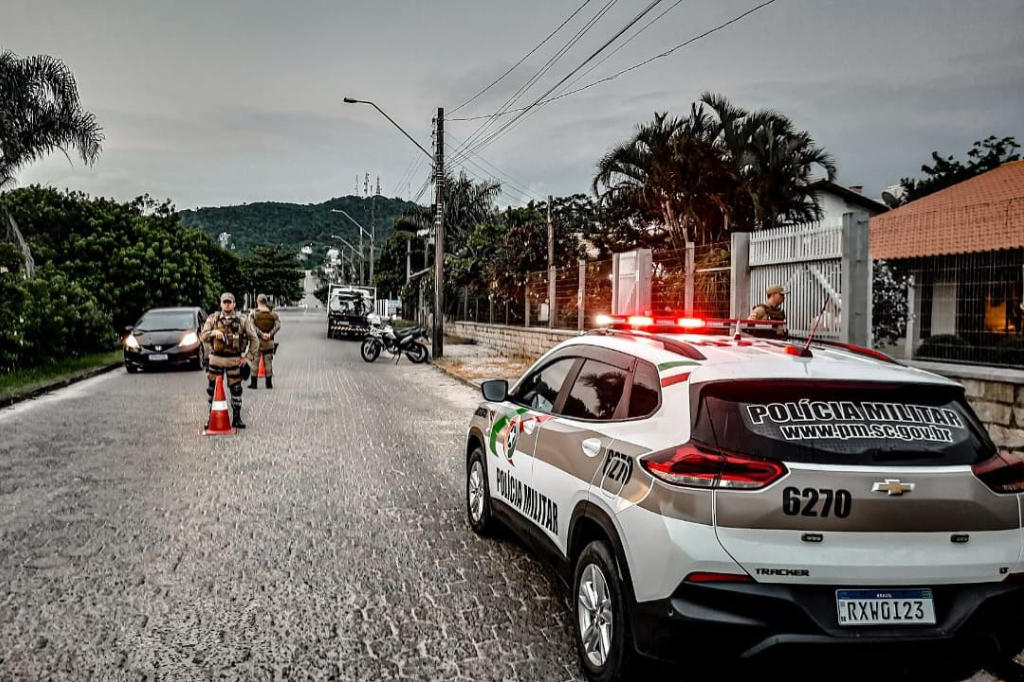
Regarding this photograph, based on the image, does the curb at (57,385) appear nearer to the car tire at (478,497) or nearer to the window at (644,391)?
the car tire at (478,497)

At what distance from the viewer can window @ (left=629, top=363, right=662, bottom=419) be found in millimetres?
3617

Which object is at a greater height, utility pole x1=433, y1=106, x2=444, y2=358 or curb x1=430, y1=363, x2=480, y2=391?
utility pole x1=433, y1=106, x2=444, y2=358

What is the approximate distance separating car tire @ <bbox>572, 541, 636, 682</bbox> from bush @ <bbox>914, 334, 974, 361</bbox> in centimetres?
688

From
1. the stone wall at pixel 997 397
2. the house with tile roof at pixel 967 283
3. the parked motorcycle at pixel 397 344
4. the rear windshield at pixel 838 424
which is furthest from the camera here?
the parked motorcycle at pixel 397 344

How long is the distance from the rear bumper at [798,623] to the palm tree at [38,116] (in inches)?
903

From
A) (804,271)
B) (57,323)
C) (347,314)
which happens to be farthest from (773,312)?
(347,314)

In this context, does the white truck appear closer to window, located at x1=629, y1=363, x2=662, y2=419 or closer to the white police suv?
window, located at x1=629, y1=363, x2=662, y2=419

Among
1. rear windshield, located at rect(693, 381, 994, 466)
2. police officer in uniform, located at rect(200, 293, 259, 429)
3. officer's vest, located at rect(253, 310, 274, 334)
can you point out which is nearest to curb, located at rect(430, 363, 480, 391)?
officer's vest, located at rect(253, 310, 274, 334)

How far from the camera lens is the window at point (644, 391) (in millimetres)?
3617

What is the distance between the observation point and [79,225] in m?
34.1

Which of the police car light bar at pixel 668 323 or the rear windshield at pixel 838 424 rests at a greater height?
the police car light bar at pixel 668 323

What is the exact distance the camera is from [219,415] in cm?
1069

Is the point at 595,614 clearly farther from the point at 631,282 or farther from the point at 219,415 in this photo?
the point at 631,282

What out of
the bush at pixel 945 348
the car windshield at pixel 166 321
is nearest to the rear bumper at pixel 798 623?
the bush at pixel 945 348
